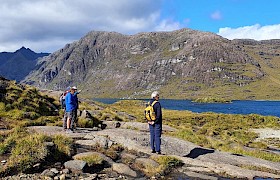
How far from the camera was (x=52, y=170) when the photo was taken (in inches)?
461

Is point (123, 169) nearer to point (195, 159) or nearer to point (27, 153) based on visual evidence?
point (27, 153)

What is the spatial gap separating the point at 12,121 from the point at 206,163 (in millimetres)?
14394

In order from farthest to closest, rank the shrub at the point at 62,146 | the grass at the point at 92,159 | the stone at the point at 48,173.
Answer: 1. the shrub at the point at 62,146
2. the grass at the point at 92,159
3. the stone at the point at 48,173

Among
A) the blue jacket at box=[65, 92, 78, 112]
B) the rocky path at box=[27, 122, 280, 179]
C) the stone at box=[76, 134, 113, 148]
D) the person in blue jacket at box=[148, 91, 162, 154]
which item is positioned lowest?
the rocky path at box=[27, 122, 280, 179]

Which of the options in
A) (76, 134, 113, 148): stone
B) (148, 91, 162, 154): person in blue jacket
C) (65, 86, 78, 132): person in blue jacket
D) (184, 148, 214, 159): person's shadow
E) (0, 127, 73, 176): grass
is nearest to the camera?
(0, 127, 73, 176): grass

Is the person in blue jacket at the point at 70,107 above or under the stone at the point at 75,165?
above

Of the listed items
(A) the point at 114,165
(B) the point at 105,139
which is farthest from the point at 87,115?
(A) the point at 114,165

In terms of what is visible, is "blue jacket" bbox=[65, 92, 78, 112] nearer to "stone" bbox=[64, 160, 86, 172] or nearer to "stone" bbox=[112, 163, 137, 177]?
"stone" bbox=[64, 160, 86, 172]

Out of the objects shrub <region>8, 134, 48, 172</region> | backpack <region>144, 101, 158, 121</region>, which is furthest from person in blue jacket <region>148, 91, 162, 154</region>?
shrub <region>8, 134, 48, 172</region>

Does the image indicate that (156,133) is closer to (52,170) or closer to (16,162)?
(52,170)

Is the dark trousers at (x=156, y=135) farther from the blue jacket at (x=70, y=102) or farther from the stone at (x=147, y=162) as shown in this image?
the blue jacket at (x=70, y=102)

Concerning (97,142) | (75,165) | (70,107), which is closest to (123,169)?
(75,165)

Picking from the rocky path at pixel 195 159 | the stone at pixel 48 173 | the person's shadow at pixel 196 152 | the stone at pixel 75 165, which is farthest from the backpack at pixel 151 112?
the stone at pixel 48 173

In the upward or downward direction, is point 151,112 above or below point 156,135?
above
